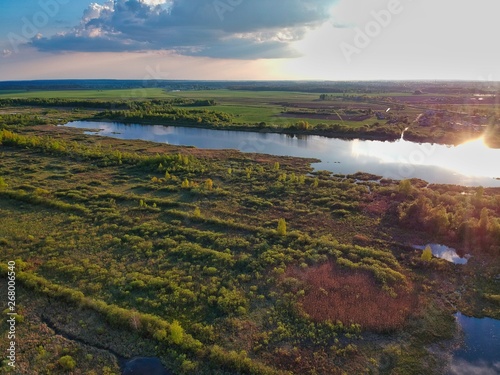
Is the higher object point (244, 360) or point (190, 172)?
point (190, 172)

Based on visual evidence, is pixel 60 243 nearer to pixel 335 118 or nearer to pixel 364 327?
pixel 364 327

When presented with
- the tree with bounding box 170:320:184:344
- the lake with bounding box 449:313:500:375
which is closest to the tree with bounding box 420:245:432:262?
the lake with bounding box 449:313:500:375

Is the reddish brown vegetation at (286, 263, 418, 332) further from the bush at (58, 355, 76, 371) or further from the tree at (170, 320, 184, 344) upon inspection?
the bush at (58, 355, 76, 371)

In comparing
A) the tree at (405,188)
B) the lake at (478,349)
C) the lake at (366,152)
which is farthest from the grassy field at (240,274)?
the lake at (366,152)

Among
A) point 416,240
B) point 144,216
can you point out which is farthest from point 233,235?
point 416,240

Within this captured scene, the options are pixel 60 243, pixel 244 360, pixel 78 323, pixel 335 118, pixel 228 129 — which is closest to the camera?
pixel 244 360

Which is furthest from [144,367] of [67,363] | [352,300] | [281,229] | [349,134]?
[349,134]

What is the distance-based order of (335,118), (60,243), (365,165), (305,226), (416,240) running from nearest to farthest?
1. (60,243)
2. (416,240)
3. (305,226)
4. (365,165)
5. (335,118)

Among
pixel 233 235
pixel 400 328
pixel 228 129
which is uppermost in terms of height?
pixel 228 129

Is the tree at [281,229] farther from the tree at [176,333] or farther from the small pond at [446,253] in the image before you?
the tree at [176,333]
